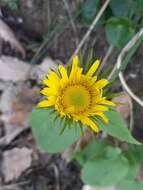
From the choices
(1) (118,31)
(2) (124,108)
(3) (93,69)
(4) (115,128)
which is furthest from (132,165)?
(3) (93,69)

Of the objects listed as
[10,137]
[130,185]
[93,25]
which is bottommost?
[130,185]

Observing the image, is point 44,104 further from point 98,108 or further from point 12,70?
point 12,70

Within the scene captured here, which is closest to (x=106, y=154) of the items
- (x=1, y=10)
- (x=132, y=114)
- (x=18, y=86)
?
(x=132, y=114)

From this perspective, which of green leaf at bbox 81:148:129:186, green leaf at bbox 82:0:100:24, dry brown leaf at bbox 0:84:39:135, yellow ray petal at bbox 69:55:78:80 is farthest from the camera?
dry brown leaf at bbox 0:84:39:135

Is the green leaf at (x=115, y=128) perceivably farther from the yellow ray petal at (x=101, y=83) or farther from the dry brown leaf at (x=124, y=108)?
the dry brown leaf at (x=124, y=108)

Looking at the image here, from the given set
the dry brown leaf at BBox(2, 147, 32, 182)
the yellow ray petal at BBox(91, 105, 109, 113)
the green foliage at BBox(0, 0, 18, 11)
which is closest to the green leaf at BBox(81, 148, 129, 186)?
the dry brown leaf at BBox(2, 147, 32, 182)

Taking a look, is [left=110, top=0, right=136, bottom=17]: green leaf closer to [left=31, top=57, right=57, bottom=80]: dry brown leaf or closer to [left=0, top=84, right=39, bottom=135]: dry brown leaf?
[left=31, top=57, right=57, bottom=80]: dry brown leaf
